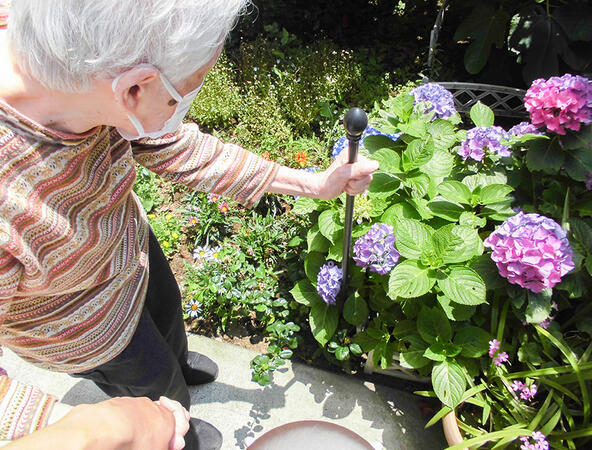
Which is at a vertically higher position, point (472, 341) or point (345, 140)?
point (345, 140)

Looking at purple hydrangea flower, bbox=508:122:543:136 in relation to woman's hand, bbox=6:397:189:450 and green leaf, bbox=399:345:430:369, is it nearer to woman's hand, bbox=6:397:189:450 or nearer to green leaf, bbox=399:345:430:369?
green leaf, bbox=399:345:430:369

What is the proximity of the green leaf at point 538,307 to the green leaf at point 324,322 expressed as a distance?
0.78 meters

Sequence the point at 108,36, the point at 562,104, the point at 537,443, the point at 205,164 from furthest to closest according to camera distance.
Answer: the point at 562,104, the point at 537,443, the point at 205,164, the point at 108,36

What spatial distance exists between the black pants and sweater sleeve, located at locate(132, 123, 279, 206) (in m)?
0.37

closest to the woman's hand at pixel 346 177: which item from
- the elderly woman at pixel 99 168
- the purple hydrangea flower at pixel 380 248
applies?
the elderly woman at pixel 99 168

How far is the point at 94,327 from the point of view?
1224mm

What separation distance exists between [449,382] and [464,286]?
0.39 meters

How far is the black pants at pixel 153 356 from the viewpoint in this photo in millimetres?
1372

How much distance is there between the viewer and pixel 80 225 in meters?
1.03

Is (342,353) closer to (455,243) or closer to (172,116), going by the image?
(455,243)

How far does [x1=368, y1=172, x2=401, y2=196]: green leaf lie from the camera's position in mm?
1796

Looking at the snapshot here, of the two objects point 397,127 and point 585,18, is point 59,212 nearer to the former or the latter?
point 397,127

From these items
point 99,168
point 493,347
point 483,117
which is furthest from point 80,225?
point 483,117

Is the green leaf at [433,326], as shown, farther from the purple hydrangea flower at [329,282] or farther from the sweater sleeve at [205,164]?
the sweater sleeve at [205,164]
